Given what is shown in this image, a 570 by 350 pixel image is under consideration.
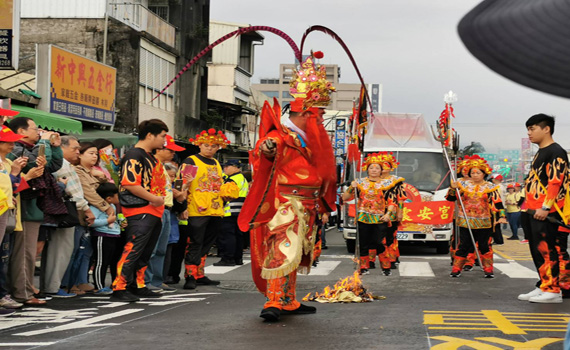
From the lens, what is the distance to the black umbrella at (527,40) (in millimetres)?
2018

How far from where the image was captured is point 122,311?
7867 millimetres

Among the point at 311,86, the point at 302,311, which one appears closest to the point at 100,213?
the point at 302,311

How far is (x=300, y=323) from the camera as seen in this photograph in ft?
23.0

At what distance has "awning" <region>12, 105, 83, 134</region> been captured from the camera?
1477cm

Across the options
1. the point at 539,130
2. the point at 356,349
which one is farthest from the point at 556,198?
the point at 356,349

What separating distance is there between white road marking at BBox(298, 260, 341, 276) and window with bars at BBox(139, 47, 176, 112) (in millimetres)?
15876

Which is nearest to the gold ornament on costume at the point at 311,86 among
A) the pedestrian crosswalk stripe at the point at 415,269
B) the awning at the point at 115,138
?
the pedestrian crosswalk stripe at the point at 415,269

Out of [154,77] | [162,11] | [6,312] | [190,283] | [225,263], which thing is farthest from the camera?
[162,11]

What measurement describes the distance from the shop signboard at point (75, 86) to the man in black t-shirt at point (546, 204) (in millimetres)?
13169

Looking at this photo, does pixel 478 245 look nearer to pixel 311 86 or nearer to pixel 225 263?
pixel 225 263

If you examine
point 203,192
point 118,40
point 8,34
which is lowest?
point 203,192

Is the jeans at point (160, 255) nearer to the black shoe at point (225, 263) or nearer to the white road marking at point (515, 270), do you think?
the black shoe at point (225, 263)

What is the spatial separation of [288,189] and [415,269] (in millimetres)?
6652

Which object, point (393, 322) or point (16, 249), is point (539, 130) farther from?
point (16, 249)
